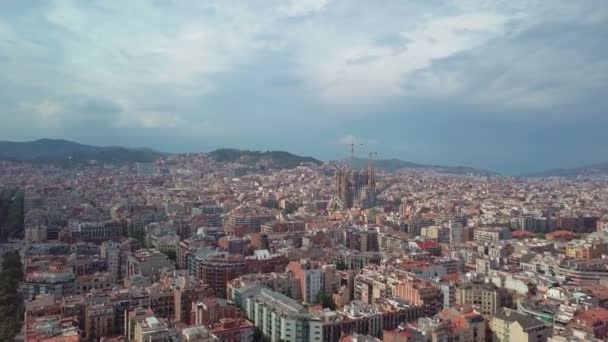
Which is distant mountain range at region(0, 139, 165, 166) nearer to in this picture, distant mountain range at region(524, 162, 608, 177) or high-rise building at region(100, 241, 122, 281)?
high-rise building at region(100, 241, 122, 281)

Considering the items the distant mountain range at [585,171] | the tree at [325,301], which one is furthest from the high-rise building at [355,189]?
the distant mountain range at [585,171]

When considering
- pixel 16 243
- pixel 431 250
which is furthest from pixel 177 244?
pixel 431 250

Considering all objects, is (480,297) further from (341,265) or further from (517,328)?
(341,265)

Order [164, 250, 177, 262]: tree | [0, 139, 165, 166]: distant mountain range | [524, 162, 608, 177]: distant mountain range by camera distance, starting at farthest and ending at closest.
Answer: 1. [524, 162, 608, 177]: distant mountain range
2. [0, 139, 165, 166]: distant mountain range
3. [164, 250, 177, 262]: tree

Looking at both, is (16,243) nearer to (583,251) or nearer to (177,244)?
(177,244)

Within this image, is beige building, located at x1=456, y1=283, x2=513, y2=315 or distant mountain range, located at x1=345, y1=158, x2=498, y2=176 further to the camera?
distant mountain range, located at x1=345, y1=158, x2=498, y2=176

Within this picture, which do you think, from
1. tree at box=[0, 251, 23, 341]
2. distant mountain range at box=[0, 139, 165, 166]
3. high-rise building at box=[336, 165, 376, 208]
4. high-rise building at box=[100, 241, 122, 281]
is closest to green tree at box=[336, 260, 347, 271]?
high-rise building at box=[100, 241, 122, 281]

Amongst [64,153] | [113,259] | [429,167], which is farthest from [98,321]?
[429,167]
